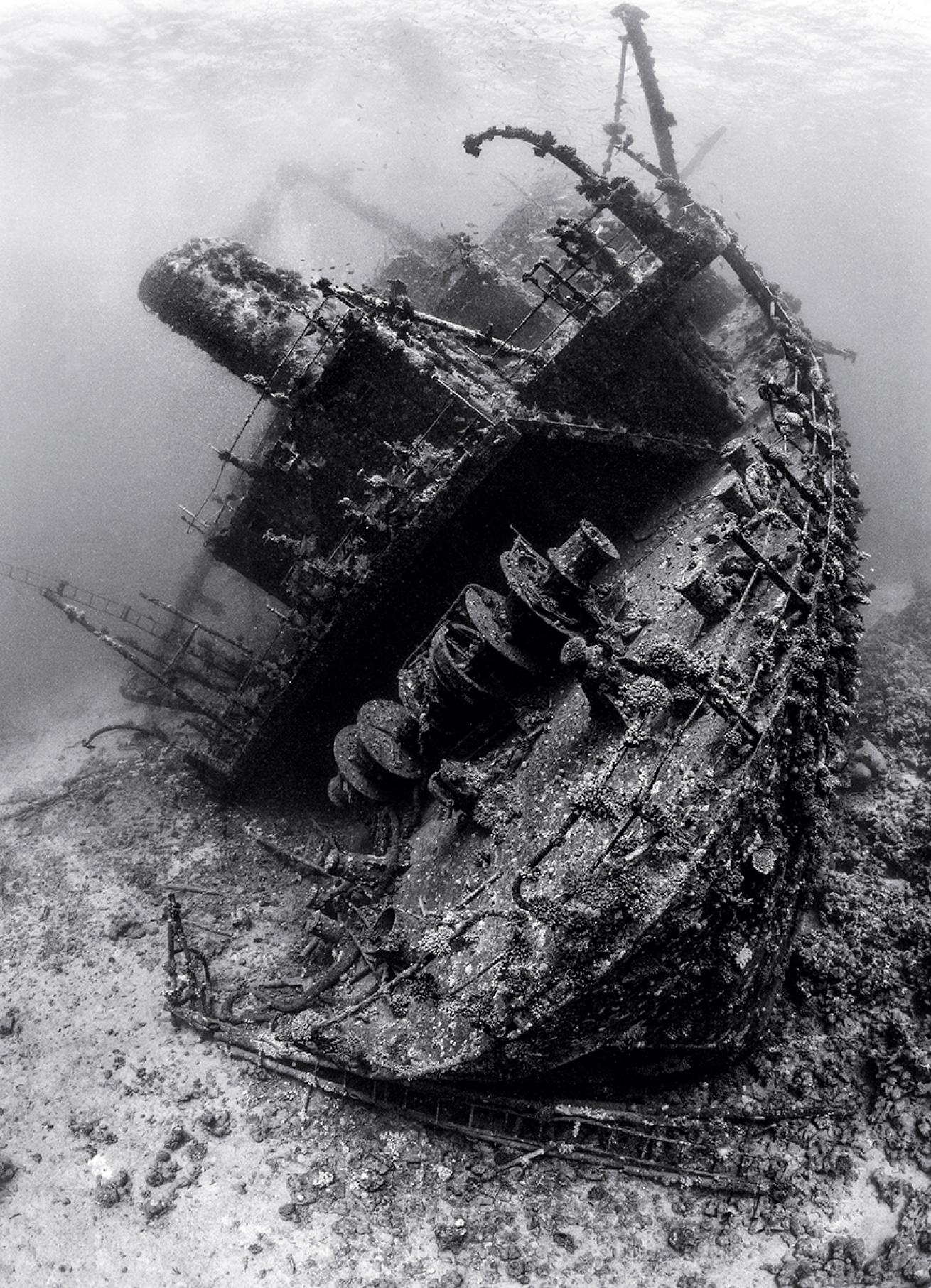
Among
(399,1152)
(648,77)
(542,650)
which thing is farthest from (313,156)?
(399,1152)

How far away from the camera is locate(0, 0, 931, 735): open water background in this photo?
43.9 metres

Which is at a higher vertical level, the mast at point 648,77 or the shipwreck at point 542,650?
the mast at point 648,77

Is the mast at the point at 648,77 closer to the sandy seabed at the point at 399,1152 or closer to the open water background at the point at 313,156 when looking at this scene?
the sandy seabed at the point at 399,1152

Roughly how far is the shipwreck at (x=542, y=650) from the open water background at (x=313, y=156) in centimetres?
2931

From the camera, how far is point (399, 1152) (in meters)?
6.81

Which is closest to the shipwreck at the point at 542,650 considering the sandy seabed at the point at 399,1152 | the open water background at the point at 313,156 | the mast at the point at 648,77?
the sandy seabed at the point at 399,1152

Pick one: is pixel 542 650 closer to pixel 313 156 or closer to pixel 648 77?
pixel 648 77

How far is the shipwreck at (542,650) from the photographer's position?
5.86m

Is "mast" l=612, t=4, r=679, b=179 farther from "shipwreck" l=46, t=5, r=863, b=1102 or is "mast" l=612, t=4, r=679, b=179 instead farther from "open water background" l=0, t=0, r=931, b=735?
"open water background" l=0, t=0, r=931, b=735

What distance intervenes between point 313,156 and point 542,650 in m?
62.3

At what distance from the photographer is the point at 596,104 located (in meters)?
58.1

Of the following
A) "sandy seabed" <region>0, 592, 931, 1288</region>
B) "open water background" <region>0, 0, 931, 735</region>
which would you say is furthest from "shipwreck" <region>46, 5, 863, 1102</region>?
A: "open water background" <region>0, 0, 931, 735</region>

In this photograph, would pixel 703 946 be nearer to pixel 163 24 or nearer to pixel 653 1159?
pixel 653 1159

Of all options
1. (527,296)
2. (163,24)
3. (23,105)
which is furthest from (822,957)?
(23,105)
